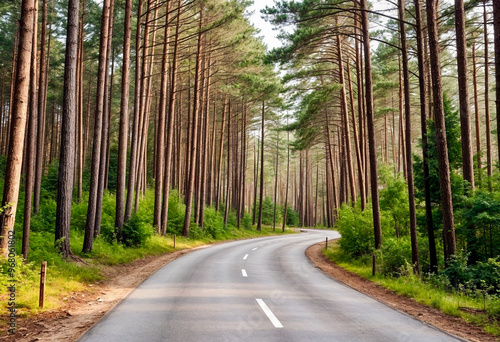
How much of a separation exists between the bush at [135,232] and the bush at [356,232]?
10.5 metres

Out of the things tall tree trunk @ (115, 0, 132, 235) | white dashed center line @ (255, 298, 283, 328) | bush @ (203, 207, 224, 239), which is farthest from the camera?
bush @ (203, 207, 224, 239)

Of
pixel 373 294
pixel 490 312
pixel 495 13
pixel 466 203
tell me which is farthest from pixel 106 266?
pixel 495 13

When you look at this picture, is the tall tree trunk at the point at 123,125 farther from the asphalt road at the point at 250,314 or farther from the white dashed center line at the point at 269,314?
the white dashed center line at the point at 269,314

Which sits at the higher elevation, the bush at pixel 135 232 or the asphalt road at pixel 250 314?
the bush at pixel 135 232

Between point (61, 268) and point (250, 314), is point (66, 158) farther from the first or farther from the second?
point (250, 314)

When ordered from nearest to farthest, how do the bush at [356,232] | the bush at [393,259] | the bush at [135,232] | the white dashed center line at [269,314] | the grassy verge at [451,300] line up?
the white dashed center line at [269,314], the grassy verge at [451,300], the bush at [393,259], the bush at [356,232], the bush at [135,232]

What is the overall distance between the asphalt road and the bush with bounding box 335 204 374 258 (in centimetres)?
642

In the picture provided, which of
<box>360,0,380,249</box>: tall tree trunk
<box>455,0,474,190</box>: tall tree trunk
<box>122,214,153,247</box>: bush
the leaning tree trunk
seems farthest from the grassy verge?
<box>122,214,153,247</box>: bush

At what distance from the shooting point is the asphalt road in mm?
5793

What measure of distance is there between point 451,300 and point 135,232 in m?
14.5

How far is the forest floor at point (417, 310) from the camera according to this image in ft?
21.6

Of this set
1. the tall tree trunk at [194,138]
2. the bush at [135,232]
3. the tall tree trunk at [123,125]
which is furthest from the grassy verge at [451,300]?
the tall tree trunk at [194,138]

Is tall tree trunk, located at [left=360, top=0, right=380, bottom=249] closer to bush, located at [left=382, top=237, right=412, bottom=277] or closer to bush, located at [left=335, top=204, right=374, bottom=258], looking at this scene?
bush, located at [left=382, top=237, right=412, bottom=277]

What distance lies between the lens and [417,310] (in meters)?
8.38
